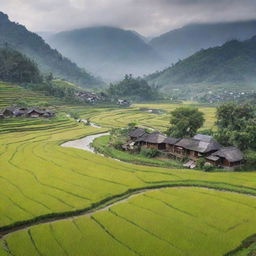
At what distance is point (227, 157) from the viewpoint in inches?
1216

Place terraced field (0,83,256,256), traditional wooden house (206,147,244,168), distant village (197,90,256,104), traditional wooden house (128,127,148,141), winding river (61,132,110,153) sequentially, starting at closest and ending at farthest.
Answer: terraced field (0,83,256,256)
traditional wooden house (206,147,244,168)
traditional wooden house (128,127,148,141)
winding river (61,132,110,153)
distant village (197,90,256,104)

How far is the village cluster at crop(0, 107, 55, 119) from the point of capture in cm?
5919

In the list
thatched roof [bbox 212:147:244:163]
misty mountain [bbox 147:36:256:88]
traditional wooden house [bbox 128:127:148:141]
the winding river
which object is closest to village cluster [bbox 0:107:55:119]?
the winding river

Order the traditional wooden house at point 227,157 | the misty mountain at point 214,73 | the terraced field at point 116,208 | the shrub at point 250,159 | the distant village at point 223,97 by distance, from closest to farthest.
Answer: the terraced field at point 116,208, the shrub at point 250,159, the traditional wooden house at point 227,157, the distant village at point 223,97, the misty mountain at point 214,73

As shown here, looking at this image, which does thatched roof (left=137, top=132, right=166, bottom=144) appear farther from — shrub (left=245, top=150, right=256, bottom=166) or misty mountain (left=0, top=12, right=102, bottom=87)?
misty mountain (left=0, top=12, right=102, bottom=87)

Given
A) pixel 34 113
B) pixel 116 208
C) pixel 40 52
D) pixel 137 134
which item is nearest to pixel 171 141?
pixel 137 134

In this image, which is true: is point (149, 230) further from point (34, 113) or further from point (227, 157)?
point (34, 113)

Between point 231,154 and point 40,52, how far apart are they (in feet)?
514

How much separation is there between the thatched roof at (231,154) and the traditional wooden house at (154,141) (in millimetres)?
7960

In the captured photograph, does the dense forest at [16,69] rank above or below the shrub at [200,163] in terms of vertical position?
above

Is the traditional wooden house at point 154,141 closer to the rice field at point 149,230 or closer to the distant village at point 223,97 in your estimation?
the rice field at point 149,230

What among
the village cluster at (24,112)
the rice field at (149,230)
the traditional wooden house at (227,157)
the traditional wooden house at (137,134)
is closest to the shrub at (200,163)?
the traditional wooden house at (227,157)

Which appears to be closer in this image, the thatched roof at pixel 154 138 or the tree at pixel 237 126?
the tree at pixel 237 126

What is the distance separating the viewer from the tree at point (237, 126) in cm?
3445
